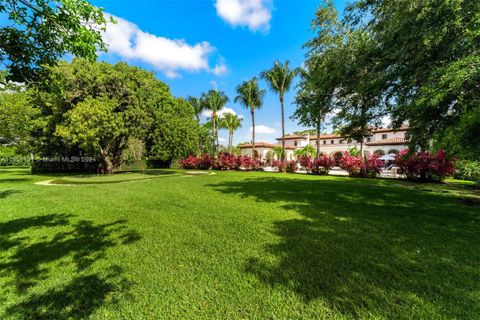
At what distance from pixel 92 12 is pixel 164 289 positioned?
4630 millimetres

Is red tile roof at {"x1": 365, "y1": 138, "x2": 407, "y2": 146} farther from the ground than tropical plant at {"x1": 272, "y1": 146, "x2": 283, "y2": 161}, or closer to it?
farther from the ground

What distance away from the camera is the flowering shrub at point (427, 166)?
12594 millimetres

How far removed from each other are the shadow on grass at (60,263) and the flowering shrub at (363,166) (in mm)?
16476

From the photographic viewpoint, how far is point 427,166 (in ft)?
43.0

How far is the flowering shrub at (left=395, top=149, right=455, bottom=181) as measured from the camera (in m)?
12.6

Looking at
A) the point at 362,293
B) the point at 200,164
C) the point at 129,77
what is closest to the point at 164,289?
the point at 362,293

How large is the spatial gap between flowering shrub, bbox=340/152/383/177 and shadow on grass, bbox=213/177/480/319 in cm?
1090

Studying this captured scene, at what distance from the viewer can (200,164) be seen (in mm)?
26641

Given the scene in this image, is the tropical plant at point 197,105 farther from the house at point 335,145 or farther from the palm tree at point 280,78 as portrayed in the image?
the palm tree at point 280,78

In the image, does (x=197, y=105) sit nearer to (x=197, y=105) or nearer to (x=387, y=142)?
A: (x=197, y=105)

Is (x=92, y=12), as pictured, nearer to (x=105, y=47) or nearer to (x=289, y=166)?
(x=105, y=47)

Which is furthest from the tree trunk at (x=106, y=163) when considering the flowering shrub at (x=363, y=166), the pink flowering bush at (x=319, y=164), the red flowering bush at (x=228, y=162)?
the flowering shrub at (x=363, y=166)

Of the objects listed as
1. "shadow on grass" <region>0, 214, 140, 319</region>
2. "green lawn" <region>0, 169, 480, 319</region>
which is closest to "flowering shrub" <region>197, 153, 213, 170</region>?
"green lawn" <region>0, 169, 480, 319</region>

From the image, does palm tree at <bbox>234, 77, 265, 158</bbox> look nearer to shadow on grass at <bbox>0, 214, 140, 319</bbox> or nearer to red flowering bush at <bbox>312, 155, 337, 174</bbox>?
red flowering bush at <bbox>312, 155, 337, 174</bbox>
